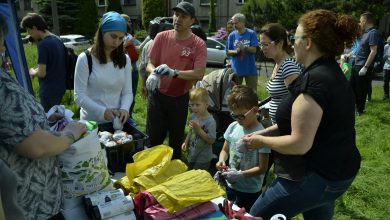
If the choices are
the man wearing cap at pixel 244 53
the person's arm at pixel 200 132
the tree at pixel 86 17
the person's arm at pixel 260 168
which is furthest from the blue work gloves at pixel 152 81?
the tree at pixel 86 17

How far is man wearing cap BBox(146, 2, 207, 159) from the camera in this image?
11.2 ft

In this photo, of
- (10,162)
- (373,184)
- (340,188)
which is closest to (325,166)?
(340,188)

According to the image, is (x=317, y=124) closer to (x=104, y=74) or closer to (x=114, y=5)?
(x=104, y=74)

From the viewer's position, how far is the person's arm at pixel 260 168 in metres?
2.60

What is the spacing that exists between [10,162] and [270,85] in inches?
84.6

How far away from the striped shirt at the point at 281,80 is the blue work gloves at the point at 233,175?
0.67 meters

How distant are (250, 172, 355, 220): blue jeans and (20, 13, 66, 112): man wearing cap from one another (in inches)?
123

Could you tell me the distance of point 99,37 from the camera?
9.43ft

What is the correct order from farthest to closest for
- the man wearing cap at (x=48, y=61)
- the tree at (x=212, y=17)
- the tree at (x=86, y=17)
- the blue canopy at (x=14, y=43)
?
the tree at (x=86, y=17) → the tree at (x=212, y=17) → the man wearing cap at (x=48, y=61) → the blue canopy at (x=14, y=43)

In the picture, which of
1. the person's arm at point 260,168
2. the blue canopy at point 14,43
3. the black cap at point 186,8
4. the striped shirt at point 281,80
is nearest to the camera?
the person's arm at point 260,168

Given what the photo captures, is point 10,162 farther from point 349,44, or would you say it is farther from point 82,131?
point 349,44

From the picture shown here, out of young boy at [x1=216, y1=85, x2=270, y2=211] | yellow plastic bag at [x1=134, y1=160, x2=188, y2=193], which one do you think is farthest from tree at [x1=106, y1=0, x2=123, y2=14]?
yellow plastic bag at [x1=134, y1=160, x2=188, y2=193]

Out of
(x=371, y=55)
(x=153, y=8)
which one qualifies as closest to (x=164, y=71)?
(x=371, y=55)

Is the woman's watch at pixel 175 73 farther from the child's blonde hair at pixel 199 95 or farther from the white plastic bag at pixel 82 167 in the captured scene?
the white plastic bag at pixel 82 167
